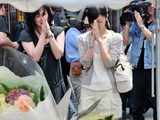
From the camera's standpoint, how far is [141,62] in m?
4.96

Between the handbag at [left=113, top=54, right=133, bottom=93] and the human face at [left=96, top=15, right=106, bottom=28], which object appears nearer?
the human face at [left=96, top=15, right=106, bottom=28]

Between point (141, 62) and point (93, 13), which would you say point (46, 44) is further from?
point (141, 62)

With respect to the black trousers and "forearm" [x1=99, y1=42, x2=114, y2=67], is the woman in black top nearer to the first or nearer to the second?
"forearm" [x1=99, y1=42, x2=114, y2=67]

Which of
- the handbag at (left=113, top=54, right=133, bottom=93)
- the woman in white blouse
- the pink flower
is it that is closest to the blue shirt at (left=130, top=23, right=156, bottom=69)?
the handbag at (left=113, top=54, right=133, bottom=93)

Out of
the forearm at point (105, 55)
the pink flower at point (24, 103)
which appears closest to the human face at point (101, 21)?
the forearm at point (105, 55)

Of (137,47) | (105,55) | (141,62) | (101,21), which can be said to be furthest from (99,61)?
(141,62)

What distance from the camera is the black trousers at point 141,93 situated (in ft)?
16.7

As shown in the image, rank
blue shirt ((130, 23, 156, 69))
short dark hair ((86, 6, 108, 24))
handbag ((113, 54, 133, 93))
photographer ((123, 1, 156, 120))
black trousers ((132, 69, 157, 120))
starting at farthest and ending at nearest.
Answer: black trousers ((132, 69, 157, 120)) < blue shirt ((130, 23, 156, 69)) < photographer ((123, 1, 156, 120)) < handbag ((113, 54, 133, 93)) < short dark hair ((86, 6, 108, 24))

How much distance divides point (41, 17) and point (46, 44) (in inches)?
8.5

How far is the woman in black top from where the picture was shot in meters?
3.20

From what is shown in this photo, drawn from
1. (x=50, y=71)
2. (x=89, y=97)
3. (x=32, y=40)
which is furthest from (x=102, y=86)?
(x=32, y=40)

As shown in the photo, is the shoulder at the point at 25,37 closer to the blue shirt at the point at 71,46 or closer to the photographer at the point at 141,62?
the blue shirt at the point at 71,46

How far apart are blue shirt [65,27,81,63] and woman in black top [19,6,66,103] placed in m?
0.64

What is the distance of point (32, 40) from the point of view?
3.33 m
